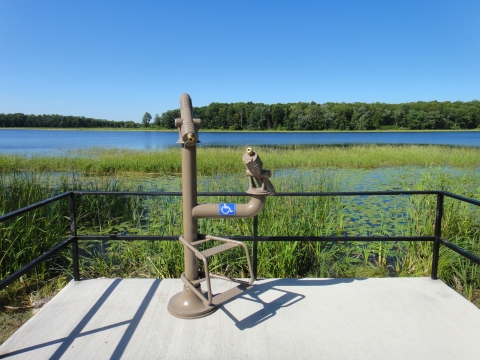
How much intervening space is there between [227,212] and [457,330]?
5.48ft

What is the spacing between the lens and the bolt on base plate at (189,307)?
2.43 meters

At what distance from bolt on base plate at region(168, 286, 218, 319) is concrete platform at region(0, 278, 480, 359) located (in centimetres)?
5

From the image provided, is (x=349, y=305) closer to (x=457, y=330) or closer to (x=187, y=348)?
(x=457, y=330)

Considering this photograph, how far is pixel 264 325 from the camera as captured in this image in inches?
92.7

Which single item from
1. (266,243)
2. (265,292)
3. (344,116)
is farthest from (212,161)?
(344,116)

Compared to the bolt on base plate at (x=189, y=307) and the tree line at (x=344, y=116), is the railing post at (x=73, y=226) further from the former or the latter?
the tree line at (x=344, y=116)

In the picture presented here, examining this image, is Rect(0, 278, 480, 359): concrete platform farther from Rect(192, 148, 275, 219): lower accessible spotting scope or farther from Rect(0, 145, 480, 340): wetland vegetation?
Rect(0, 145, 480, 340): wetland vegetation

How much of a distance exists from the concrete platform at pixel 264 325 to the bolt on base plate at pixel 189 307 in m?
0.05

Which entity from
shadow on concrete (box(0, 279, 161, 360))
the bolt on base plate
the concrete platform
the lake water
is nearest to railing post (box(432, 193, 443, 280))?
the concrete platform

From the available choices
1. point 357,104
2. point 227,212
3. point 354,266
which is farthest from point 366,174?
point 357,104

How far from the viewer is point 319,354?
206 cm

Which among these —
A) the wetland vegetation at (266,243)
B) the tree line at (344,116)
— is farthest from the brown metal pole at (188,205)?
the tree line at (344,116)

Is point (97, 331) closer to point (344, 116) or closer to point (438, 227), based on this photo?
point (438, 227)

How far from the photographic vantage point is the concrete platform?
2084 mm
